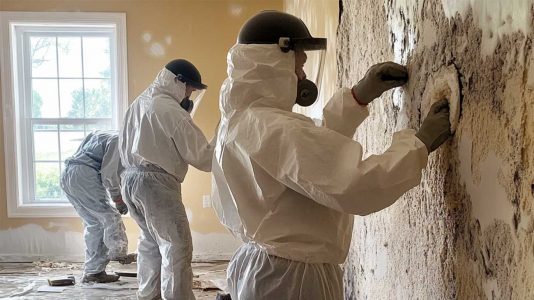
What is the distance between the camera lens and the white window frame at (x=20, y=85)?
4930 millimetres

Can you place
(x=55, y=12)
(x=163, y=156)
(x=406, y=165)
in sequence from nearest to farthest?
(x=406, y=165) < (x=163, y=156) < (x=55, y=12)

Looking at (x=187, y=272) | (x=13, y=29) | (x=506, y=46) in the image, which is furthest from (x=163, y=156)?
(x=13, y=29)

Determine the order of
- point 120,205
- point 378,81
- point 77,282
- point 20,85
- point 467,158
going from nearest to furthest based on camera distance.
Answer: point 467,158, point 378,81, point 120,205, point 77,282, point 20,85

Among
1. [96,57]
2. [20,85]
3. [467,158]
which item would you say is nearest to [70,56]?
[96,57]

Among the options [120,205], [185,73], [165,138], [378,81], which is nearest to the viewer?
[378,81]

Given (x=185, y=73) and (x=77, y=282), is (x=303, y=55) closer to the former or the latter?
(x=185, y=73)

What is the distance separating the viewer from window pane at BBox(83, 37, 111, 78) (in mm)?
5094

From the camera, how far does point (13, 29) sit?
4961 mm

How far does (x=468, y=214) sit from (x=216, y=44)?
13.7 ft

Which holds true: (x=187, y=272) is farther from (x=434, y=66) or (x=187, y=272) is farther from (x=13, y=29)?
(x=13, y=29)

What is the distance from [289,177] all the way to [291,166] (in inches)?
1.1

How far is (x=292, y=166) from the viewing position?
1132 millimetres

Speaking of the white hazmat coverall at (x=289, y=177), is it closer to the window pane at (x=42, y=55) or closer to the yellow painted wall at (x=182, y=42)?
the yellow painted wall at (x=182, y=42)

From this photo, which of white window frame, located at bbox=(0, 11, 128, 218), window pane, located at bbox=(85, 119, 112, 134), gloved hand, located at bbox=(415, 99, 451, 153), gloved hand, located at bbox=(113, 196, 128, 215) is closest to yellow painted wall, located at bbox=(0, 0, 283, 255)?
white window frame, located at bbox=(0, 11, 128, 218)
